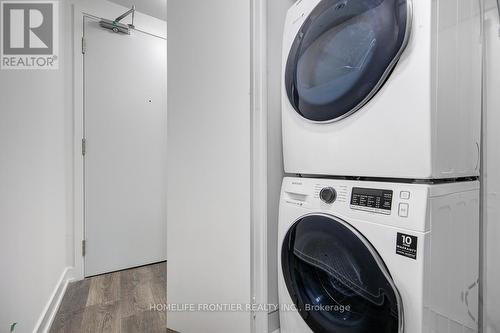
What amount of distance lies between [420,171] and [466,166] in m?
0.32

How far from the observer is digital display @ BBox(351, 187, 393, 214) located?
0.78m

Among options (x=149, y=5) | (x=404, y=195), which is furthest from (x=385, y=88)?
(x=149, y=5)

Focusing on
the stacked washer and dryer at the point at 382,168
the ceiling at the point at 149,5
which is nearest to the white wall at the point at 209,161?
the stacked washer and dryer at the point at 382,168

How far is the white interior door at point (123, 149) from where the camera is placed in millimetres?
2293

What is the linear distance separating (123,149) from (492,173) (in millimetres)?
2515

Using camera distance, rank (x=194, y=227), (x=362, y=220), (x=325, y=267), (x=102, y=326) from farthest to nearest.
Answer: (x=102, y=326), (x=194, y=227), (x=325, y=267), (x=362, y=220)

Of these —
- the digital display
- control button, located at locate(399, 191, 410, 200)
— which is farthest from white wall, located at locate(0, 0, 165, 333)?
control button, located at locate(399, 191, 410, 200)

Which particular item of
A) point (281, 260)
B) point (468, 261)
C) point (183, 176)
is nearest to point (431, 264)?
point (468, 261)

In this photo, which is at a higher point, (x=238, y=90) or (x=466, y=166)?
(x=238, y=90)

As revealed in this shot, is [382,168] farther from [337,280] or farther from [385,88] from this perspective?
[337,280]

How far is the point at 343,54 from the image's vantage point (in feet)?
2.93

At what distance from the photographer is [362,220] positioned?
82 cm

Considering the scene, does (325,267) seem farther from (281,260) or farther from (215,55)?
(215,55)

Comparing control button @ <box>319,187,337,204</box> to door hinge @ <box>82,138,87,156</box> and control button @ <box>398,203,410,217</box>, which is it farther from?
door hinge @ <box>82,138,87,156</box>
